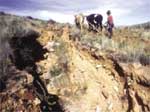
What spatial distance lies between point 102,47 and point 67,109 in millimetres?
4221

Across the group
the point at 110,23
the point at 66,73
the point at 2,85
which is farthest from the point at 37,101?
the point at 110,23

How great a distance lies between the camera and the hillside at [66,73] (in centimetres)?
1673

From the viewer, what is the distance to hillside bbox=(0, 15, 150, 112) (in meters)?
16.7

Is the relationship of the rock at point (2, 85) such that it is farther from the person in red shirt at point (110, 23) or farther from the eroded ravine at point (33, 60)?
the person in red shirt at point (110, 23)

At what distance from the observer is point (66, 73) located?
55.9ft

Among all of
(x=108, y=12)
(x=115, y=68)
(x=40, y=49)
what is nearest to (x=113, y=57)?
(x=115, y=68)

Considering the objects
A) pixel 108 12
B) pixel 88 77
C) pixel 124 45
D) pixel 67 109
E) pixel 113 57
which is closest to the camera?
pixel 67 109

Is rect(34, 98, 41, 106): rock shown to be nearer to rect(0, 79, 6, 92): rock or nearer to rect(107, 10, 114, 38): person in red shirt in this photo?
rect(0, 79, 6, 92): rock

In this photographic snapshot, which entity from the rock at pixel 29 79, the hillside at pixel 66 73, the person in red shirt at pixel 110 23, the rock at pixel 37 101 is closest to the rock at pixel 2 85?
the hillside at pixel 66 73

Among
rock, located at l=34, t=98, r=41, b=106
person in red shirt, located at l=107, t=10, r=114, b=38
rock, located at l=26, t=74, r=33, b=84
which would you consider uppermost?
person in red shirt, located at l=107, t=10, r=114, b=38

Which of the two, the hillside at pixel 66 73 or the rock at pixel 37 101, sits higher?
the hillside at pixel 66 73

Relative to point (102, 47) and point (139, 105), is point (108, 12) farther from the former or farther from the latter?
point (139, 105)

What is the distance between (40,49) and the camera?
712 inches

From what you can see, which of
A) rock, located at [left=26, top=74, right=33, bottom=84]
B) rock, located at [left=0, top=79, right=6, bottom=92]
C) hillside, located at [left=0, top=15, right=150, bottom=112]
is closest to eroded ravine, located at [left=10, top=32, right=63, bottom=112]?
hillside, located at [left=0, top=15, right=150, bottom=112]
